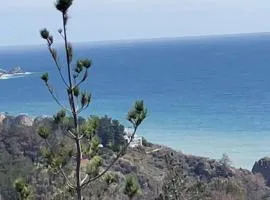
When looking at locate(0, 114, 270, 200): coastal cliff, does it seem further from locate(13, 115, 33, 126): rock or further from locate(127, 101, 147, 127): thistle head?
A: locate(127, 101, 147, 127): thistle head

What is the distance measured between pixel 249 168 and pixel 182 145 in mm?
7315

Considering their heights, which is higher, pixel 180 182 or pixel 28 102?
pixel 28 102

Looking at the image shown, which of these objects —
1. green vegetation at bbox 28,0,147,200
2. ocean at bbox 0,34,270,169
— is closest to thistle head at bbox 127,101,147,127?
green vegetation at bbox 28,0,147,200

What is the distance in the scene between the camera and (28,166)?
25.5 m

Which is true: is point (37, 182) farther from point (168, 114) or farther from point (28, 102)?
point (28, 102)

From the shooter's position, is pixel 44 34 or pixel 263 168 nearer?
pixel 44 34

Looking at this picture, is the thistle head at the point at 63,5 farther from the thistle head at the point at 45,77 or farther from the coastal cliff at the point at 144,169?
the coastal cliff at the point at 144,169

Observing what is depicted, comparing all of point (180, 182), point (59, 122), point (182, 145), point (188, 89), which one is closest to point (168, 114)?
point (182, 145)

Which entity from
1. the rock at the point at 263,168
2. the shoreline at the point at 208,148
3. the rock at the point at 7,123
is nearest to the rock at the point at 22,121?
the shoreline at the point at 208,148

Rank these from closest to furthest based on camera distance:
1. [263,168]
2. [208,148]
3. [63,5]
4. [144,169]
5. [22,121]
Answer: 1. [63,5]
2. [144,169]
3. [263,168]
4. [22,121]
5. [208,148]

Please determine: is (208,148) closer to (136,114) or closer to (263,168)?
(263,168)

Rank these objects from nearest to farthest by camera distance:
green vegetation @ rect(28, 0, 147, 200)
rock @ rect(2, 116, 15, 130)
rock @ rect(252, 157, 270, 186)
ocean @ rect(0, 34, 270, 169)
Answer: green vegetation @ rect(28, 0, 147, 200) → rock @ rect(252, 157, 270, 186) → rock @ rect(2, 116, 15, 130) → ocean @ rect(0, 34, 270, 169)

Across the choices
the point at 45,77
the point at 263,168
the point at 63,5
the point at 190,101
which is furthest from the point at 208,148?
the point at 63,5

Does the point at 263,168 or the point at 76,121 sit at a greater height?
the point at 76,121
